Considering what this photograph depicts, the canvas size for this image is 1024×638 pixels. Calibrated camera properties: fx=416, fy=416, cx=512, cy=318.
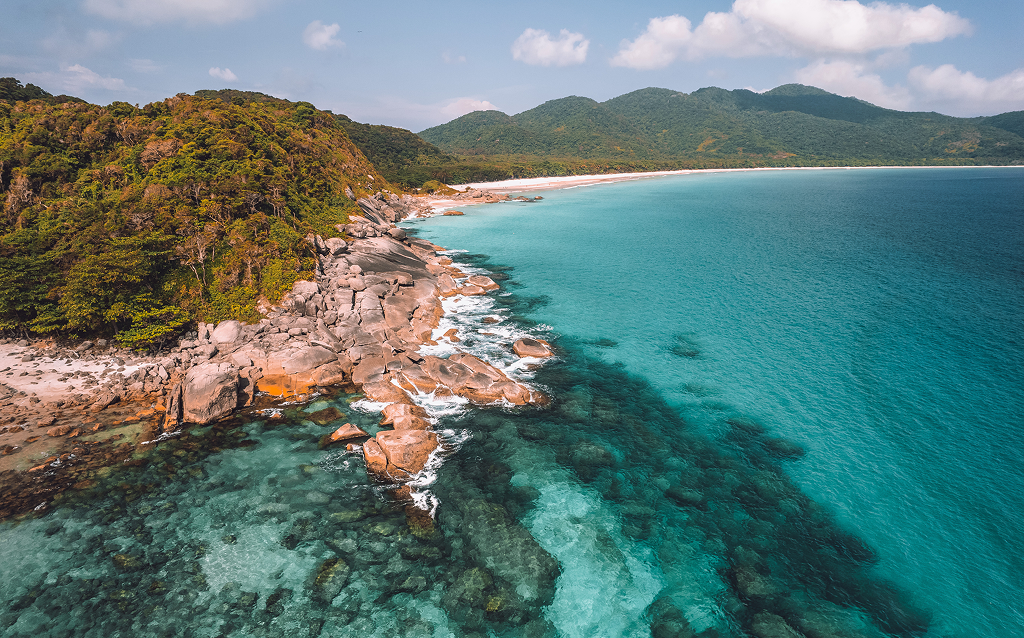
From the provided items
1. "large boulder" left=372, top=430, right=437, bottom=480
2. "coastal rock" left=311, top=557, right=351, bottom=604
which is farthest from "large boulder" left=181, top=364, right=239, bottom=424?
"coastal rock" left=311, top=557, right=351, bottom=604

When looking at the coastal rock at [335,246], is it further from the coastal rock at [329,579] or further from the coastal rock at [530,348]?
the coastal rock at [329,579]

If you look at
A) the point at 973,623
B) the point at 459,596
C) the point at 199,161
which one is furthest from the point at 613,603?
the point at 199,161

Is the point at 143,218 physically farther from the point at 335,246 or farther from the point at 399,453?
the point at 399,453

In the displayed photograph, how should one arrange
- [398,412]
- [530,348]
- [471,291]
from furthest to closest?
[471,291] → [530,348] → [398,412]

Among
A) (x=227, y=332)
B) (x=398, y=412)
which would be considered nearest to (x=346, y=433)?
(x=398, y=412)

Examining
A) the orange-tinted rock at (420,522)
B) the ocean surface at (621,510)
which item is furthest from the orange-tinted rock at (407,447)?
the orange-tinted rock at (420,522)

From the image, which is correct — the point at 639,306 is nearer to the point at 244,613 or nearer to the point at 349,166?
the point at 244,613
